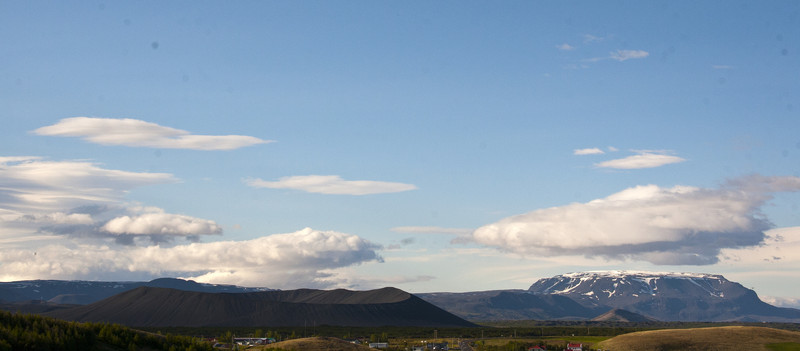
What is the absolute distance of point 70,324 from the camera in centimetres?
5584

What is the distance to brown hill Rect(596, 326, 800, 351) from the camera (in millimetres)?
161250

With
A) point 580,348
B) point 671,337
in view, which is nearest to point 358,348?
point 580,348

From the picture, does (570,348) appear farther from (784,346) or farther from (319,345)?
(319,345)

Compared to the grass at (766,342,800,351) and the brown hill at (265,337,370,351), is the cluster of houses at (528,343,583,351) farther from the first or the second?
the brown hill at (265,337,370,351)

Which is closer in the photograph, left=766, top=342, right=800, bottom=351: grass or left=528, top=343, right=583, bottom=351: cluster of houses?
left=528, top=343, right=583, bottom=351: cluster of houses

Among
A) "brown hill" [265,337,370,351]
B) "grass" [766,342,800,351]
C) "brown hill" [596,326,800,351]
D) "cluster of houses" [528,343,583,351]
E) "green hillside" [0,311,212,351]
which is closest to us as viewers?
"green hillside" [0,311,212,351]

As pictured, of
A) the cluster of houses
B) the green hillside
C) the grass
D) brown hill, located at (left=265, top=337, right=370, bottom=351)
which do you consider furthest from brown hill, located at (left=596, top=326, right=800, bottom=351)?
the green hillside

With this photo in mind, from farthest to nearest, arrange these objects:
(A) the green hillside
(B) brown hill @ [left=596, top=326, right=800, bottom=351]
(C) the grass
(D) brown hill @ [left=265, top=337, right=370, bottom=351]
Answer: (B) brown hill @ [left=596, top=326, right=800, bottom=351]
(C) the grass
(D) brown hill @ [left=265, top=337, right=370, bottom=351]
(A) the green hillside

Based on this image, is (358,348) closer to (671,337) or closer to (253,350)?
(253,350)

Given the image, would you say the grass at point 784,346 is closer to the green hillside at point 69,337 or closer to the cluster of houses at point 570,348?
the cluster of houses at point 570,348

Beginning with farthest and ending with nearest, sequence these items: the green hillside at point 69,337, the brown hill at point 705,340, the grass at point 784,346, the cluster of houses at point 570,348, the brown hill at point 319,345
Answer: the brown hill at point 705,340, the grass at point 784,346, the cluster of houses at point 570,348, the brown hill at point 319,345, the green hillside at point 69,337

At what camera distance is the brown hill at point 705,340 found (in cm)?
16125

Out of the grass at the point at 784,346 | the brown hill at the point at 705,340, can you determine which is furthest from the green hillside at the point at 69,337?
the grass at the point at 784,346

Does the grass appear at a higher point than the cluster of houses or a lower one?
higher
